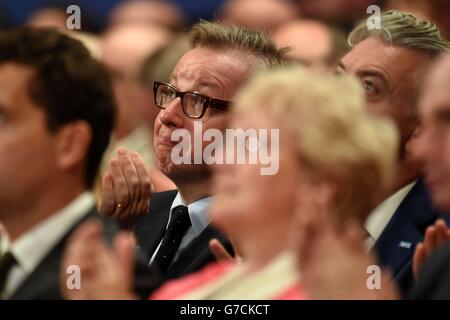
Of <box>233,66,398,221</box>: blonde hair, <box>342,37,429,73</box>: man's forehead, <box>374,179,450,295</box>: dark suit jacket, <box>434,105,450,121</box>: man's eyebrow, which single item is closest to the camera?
<box>233,66,398,221</box>: blonde hair

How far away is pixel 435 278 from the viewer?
1980 millimetres

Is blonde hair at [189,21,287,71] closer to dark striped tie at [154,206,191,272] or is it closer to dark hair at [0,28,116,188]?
dark striped tie at [154,206,191,272]

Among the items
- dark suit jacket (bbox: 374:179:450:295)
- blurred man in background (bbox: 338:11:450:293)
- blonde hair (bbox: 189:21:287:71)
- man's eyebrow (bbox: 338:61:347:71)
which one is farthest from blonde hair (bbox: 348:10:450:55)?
dark suit jacket (bbox: 374:179:450:295)

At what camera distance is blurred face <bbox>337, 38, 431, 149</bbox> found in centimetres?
263

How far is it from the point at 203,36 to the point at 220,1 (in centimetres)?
21

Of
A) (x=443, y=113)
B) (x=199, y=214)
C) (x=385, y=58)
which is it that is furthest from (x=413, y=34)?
(x=443, y=113)

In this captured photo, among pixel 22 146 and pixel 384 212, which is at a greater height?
pixel 22 146

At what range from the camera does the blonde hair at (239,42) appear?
272cm

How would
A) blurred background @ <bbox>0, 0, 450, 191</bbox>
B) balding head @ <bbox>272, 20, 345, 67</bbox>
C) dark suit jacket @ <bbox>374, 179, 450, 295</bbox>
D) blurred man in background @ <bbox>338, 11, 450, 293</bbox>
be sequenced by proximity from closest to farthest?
dark suit jacket @ <bbox>374, 179, 450, 295</bbox>, blurred man in background @ <bbox>338, 11, 450, 293</bbox>, blurred background @ <bbox>0, 0, 450, 191</bbox>, balding head @ <bbox>272, 20, 345, 67</bbox>

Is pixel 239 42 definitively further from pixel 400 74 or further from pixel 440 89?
pixel 440 89

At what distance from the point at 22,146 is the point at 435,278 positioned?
2.34 ft

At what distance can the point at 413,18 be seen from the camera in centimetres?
271

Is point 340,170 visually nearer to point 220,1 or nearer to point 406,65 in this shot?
point 406,65
